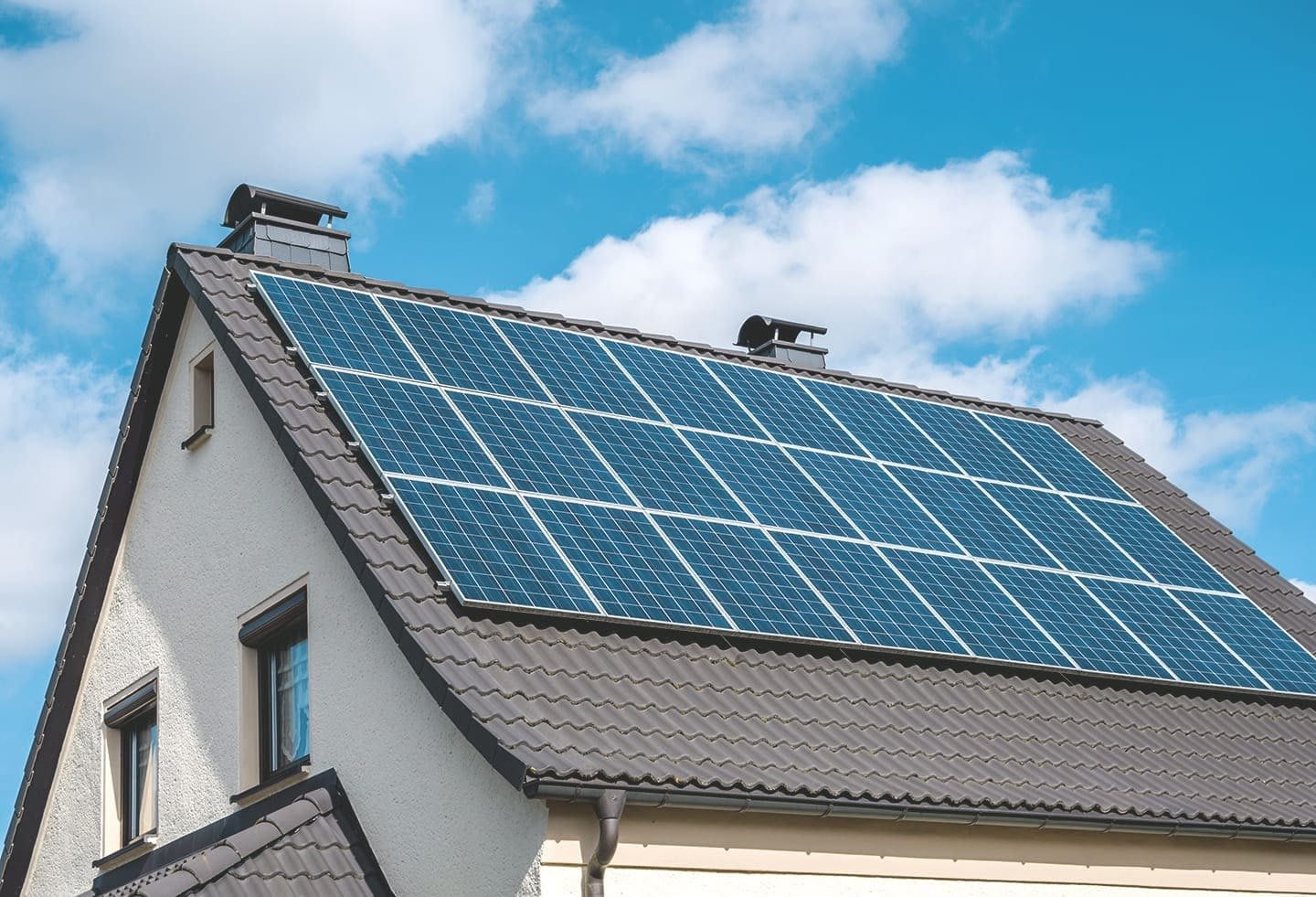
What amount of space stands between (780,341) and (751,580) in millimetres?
8521

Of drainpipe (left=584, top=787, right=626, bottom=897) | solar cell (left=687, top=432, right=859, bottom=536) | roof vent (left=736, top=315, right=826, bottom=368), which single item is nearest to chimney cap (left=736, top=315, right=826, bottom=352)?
roof vent (left=736, top=315, right=826, bottom=368)

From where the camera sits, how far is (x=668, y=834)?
10.3 meters

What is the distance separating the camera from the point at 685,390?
16453mm

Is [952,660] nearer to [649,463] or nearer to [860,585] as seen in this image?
[860,585]

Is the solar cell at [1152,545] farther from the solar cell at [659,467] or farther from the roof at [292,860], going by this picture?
the roof at [292,860]

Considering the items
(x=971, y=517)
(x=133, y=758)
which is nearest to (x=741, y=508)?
(x=971, y=517)

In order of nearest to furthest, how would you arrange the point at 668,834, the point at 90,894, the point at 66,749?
the point at 668,834, the point at 90,894, the point at 66,749

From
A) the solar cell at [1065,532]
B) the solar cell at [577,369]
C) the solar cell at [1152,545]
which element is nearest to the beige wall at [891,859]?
the solar cell at [1065,532]

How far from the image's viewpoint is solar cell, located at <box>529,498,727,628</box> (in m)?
12.2

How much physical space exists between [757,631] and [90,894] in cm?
709

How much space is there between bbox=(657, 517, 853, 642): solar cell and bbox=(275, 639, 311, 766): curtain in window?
3141 millimetres

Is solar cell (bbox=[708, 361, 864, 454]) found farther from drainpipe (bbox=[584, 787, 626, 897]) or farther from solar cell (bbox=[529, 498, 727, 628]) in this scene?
drainpipe (bbox=[584, 787, 626, 897])

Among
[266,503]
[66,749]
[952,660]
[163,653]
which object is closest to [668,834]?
[952,660]

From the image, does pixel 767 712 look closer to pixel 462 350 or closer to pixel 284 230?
pixel 462 350
